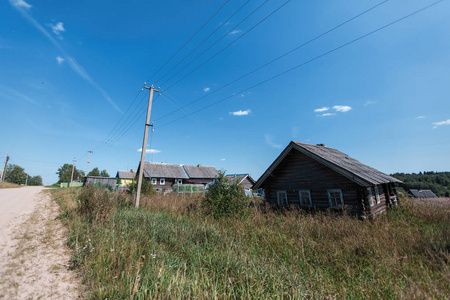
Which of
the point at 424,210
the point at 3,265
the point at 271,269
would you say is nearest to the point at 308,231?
the point at 271,269


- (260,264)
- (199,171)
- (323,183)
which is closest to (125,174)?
(199,171)

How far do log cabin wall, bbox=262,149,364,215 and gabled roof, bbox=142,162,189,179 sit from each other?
30.1 meters

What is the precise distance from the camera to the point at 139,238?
16.8ft

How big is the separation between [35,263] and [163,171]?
121ft

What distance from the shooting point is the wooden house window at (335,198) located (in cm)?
1008

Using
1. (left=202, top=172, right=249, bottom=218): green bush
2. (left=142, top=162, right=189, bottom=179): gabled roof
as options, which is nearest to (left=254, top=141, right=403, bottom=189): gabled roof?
(left=202, top=172, right=249, bottom=218): green bush

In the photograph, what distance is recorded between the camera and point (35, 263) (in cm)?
427

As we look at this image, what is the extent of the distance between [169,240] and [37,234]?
5.08m

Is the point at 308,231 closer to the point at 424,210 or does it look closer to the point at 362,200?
the point at 362,200

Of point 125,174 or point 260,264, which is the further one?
point 125,174

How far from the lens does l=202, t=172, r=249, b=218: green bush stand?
29.2 feet

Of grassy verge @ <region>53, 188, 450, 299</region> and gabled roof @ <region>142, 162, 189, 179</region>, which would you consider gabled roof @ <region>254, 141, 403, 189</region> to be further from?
gabled roof @ <region>142, 162, 189, 179</region>

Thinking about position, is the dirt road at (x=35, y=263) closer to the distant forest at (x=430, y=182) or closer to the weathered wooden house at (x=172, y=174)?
the weathered wooden house at (x=172, y=174)

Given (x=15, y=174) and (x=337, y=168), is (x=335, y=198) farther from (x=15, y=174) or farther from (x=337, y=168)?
(x=15, y=174)
